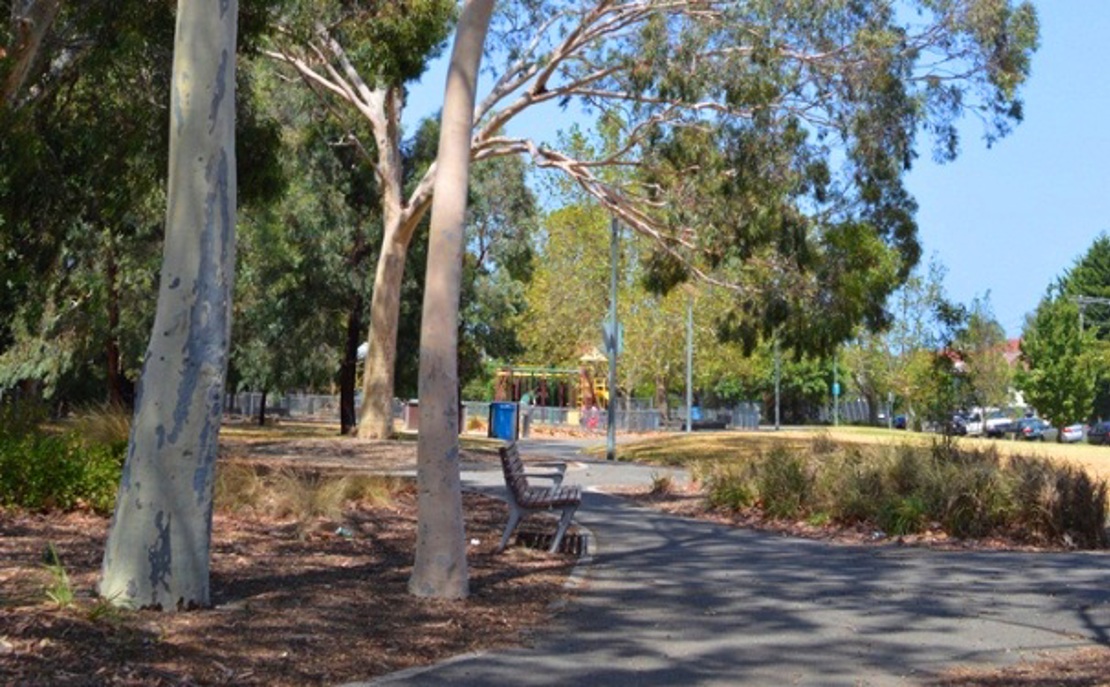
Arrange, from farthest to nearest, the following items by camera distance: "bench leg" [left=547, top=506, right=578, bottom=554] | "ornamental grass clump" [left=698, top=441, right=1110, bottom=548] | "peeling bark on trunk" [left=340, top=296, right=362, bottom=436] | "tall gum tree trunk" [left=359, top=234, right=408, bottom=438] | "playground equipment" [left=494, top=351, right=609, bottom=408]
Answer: "playground equipment" [left=494, top=351, right=609, bottom=408] < "peeling bark on trunk" [left=340, top=296, right=362, bottom=436] < "tall gum tree trunk" [left=359, top=234, right=408, bottom=438] < "ornamental grass clump" [left=698, top=441, right=1110, bottom=548] < "bench leg" [left=547, top=506, right=578, bottom=554]

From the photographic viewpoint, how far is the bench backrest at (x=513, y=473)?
477 inches

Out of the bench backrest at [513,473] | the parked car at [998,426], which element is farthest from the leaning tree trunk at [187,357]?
the parked car at [998,426]

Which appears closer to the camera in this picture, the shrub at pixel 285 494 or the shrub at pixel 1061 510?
the shrub at pixel 285 494

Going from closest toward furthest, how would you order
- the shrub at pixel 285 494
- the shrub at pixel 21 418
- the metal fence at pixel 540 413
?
the shrub at pixel 285 494 < the shrub at pixel 21 418 < the metal fence at pixel 540 413

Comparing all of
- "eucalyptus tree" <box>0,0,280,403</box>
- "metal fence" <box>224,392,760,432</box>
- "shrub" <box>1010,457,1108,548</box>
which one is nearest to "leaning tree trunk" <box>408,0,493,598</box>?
"shrub" <box>1010,457,1108,548</box>

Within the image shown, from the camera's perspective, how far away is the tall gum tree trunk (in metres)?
30.0

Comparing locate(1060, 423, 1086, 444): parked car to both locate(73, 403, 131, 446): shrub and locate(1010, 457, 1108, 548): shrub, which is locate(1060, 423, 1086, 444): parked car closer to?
locate(1010, 457, 1108, 548): shrub

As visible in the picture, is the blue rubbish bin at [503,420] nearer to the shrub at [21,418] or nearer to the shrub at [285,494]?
the shrub at [21,418]

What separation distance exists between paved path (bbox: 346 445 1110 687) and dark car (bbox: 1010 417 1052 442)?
5544 centimetres

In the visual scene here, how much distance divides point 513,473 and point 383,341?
18337 mm

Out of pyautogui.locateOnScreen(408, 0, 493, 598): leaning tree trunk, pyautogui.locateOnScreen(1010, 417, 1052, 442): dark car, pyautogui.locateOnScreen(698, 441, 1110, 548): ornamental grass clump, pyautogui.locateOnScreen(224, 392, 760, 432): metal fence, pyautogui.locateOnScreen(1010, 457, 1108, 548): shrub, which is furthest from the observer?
pyautogui.locateOnScreen(1010, 417, 1052, 442): dark car

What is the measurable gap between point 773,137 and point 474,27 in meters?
17.3

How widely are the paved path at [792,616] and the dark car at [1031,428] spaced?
55440mm

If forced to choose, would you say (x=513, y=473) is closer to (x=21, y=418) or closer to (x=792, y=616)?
(x=792, y=616)
